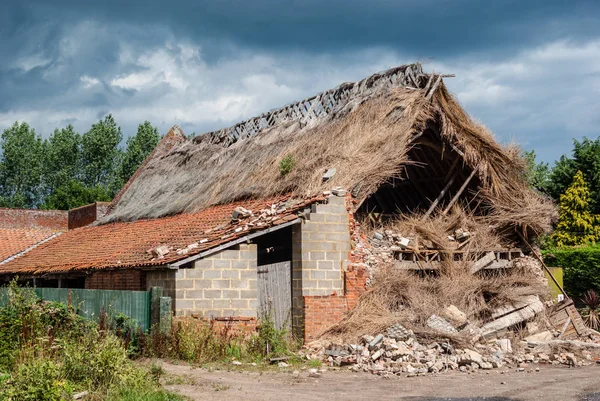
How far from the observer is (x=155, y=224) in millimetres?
19422

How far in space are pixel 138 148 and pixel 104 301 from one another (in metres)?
37.1

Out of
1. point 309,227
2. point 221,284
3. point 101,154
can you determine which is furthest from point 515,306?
point 101,154

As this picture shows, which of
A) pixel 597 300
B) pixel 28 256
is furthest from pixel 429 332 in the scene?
pixel 28 256

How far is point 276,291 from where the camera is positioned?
1473cm

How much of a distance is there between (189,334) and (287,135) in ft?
24.7

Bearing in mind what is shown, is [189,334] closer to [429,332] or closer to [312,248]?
[312,248]

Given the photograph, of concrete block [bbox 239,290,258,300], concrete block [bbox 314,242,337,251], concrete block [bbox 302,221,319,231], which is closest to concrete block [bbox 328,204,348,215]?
concrete block [bbox 302,221,319,231]

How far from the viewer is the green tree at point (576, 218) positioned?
3438 cm

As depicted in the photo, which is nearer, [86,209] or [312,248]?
[312,248]

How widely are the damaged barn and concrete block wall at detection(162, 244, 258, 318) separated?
0.02 meters

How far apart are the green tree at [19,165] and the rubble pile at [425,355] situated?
4180 centimetres

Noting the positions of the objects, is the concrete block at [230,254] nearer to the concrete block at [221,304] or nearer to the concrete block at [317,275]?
the concrete block at [221,304]

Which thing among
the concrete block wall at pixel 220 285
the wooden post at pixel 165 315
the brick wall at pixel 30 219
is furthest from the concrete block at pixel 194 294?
the brick wall at pixel 30 219

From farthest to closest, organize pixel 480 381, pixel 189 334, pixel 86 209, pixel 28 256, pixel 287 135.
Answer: pixel 86 209
pixel 28 256
pixel 287 135
pixel 189 334
pixel 480 381
